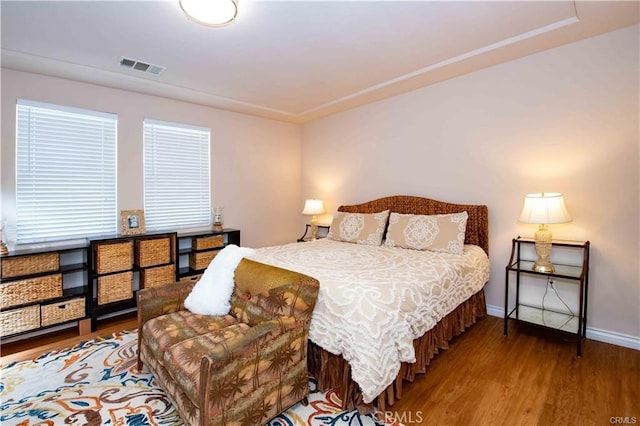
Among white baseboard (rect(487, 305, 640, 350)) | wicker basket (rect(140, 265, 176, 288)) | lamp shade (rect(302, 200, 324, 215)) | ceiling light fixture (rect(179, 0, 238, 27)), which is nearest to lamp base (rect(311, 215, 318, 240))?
lamp shade (rect(302, 200, 324, 215))

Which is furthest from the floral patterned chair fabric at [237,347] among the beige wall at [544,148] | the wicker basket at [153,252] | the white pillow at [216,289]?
the beige wall at [544,148]

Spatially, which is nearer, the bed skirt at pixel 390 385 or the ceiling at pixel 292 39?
the bed skirt at pixel 390 385

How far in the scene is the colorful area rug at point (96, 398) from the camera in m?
1.79

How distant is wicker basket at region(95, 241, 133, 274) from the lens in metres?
3.09

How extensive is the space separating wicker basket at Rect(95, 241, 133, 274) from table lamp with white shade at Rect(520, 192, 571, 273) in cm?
389

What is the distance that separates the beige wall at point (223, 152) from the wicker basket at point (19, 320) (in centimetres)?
92

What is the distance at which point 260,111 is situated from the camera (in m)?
4.52

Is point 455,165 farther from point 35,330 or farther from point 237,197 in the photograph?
point 35,330

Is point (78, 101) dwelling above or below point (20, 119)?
above

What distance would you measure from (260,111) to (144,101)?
1.49 meters

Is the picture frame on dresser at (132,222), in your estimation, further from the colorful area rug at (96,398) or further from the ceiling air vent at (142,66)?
the ceiling air vent at (142,66)

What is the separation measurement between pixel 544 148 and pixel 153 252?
4.16 meters

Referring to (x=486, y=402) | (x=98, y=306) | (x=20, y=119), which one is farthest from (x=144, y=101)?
(x=486, y=402)

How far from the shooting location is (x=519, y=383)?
6.93ft
